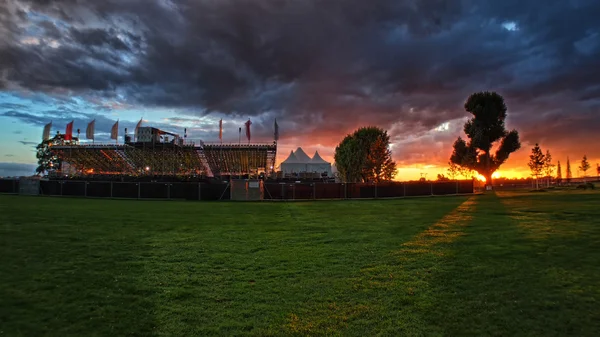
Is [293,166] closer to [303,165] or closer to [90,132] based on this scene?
[303,165]

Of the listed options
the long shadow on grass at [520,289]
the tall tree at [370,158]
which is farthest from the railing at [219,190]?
the long shadow on grass at [520,289]

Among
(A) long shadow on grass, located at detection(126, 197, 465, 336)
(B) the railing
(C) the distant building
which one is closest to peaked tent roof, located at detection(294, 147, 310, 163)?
(C) the distant building

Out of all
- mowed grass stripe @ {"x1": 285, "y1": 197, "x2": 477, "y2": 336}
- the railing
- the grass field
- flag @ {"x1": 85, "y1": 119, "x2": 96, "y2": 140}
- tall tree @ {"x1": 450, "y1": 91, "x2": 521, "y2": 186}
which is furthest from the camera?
flag @ {"x1": 85, "y1": 119, "x2": 96, "y2": 140}

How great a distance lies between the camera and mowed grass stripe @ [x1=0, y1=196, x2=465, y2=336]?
4523mm

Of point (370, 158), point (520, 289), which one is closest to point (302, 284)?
point (520, 289)

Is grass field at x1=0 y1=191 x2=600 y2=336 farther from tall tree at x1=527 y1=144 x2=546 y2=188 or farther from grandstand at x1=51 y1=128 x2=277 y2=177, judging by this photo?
grandstand at x1=51 y1=128 x2=277 y2=177

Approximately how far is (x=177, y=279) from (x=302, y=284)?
2.33 metres

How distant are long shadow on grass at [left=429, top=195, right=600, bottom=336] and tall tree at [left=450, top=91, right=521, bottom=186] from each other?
44.1 metres

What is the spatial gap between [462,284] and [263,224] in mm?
9329

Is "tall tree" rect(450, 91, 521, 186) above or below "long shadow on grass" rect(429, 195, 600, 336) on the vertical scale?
above

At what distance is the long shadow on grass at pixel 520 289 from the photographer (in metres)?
4.42

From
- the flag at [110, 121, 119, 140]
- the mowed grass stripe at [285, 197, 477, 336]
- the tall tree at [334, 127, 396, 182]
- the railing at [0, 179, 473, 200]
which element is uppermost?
the flag at [110, 121, 119, 140]

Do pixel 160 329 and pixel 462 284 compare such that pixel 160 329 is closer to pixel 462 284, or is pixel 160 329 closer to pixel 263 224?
pixel 462 284

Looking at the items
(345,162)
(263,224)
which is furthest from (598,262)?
(345,162)
